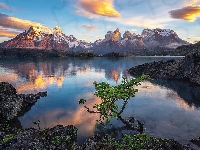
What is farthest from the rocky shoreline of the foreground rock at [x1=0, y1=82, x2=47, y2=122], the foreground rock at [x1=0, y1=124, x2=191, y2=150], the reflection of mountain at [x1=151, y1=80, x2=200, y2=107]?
the reflection of mountain at [x1=151, y1=80, x2=200, y2=107]

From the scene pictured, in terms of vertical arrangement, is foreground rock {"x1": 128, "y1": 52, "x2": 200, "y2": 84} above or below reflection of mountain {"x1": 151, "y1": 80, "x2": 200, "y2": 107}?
above

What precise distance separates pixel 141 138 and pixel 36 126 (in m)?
25.1

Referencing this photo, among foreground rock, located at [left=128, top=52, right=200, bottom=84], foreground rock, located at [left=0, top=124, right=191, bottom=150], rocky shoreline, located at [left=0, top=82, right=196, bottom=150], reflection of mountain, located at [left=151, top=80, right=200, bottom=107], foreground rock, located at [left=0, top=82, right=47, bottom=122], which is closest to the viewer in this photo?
foreground rock, located at [left=0, top=124, right=191, bottom=150]

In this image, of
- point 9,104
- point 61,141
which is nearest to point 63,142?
point 61,141

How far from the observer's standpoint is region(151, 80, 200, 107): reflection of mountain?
59.8m

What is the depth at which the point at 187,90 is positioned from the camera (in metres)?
73.4

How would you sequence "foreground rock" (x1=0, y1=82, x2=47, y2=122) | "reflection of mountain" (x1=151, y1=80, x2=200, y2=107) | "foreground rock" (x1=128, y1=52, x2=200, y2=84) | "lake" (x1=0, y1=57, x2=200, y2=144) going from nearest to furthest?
"lake" (x1=0, y1=57, x2=200, y2=144), "foreground rock" (x1=0, y1=82, x2=47, y2=122), "reflection of mountain" (x1=151, y1=80, x2=200, y2=107), "foreground rock" (x1=128, y1=52, x2=200, y2=84)

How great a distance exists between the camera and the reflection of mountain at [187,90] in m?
59.8

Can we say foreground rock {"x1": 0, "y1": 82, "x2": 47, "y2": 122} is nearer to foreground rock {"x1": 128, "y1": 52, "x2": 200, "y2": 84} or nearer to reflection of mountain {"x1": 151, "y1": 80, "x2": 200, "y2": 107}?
reflection of mountain {"x1": 151, "y1": 80, "x2": 200, "y2": 107}

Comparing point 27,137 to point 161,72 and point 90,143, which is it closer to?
point 90,143

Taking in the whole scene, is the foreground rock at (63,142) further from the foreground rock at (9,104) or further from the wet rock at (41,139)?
the foreground rock at (9,104)

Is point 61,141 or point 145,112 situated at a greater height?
point 61,141

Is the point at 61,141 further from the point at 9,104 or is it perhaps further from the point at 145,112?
the point at 145,112

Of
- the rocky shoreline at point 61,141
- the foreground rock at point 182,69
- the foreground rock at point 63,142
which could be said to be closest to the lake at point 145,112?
the rocky shoreline at point 61,141
